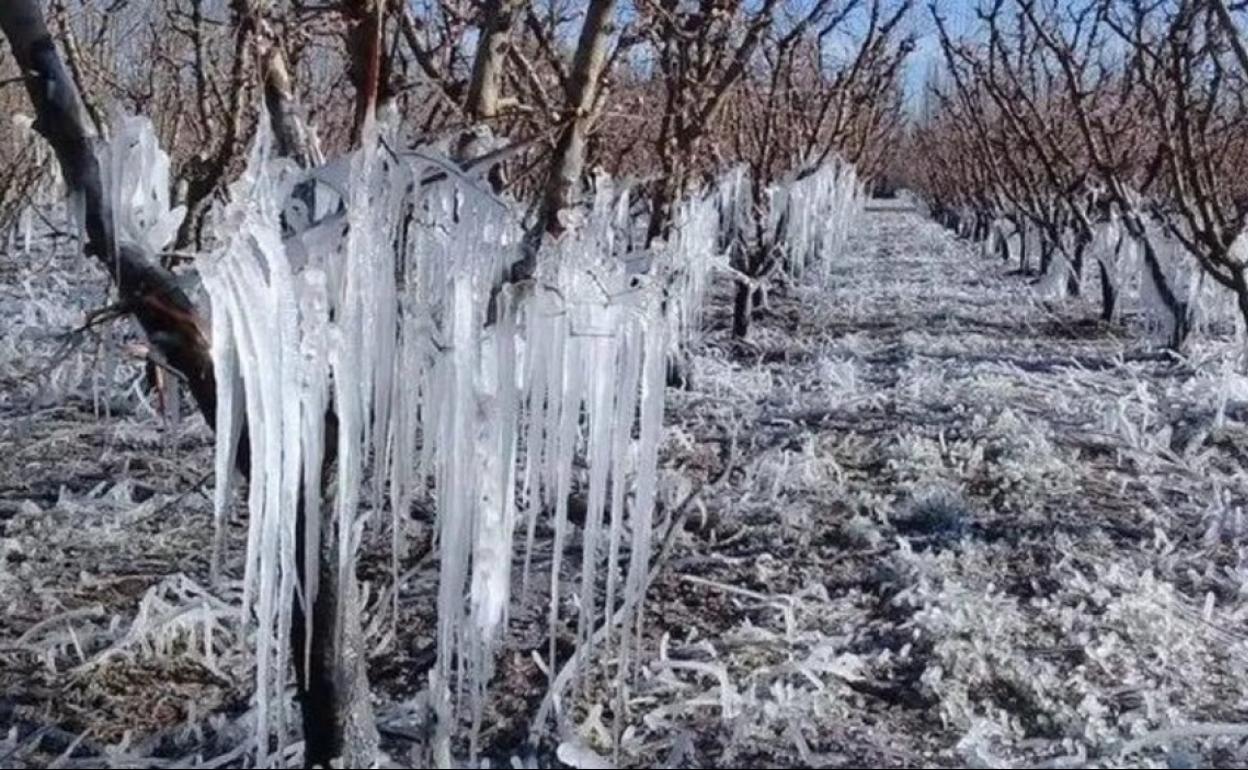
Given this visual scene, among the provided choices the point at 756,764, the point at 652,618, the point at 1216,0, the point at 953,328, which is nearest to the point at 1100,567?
the point at 652,618

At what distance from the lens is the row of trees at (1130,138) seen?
7211 millimetres

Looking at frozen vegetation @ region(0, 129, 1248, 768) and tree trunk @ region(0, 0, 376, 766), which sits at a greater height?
tree trunk @ region(0, 0, 376, 766)

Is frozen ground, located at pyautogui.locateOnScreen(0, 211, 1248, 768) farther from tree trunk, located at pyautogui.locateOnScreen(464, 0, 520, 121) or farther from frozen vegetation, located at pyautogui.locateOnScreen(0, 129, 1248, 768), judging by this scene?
tree trunk, located at pyautogui.locateOnScreen(464, 0, 520, 121)

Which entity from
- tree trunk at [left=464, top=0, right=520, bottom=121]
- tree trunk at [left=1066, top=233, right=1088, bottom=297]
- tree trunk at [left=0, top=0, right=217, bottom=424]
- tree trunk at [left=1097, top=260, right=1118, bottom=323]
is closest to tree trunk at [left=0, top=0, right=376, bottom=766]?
tree trunk at [left=0, top=0, right=217, bottom=424]

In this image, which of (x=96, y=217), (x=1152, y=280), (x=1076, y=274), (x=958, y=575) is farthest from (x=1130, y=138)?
(x=96, y=217)

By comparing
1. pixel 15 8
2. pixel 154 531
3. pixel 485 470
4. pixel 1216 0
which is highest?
pixel 1216 0

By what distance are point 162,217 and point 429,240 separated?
1.61 feet

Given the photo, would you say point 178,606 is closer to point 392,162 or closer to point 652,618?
point 652,618

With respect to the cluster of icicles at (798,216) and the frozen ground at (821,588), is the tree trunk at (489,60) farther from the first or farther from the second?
the cluster of icicles at (798,216)

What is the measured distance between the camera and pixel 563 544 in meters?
3.77

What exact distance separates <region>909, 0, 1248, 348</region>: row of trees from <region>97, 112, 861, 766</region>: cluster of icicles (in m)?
3.52

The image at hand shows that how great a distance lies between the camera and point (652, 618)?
3.83m

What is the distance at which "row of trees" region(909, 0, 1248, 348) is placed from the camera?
7.21 meters

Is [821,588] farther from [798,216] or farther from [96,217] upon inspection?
[798,216]
